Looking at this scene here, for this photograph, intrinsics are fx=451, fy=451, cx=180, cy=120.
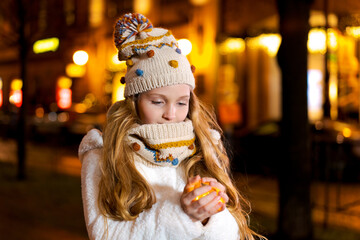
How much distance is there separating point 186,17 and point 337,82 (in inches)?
262

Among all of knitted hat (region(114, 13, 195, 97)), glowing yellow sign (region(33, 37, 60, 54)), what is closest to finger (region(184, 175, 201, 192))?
knitted hat (region(114, 13, 195, 97))

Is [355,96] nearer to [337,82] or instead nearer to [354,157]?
[337,82]

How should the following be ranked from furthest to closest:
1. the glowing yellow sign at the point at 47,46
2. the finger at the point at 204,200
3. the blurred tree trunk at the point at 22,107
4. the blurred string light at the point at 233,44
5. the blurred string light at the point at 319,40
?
the blurred string light at the point at 233,44
the glowing yellow sign at the point at 47,46
the blurred string light at the point at 319,40
the blurred tree trunk at the point at 22,107
the finger at the point at 204,200

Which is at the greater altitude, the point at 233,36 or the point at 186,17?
the point at 186,17

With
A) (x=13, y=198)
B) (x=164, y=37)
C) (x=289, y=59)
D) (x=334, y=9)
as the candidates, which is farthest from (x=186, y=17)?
(x=164, y=37)

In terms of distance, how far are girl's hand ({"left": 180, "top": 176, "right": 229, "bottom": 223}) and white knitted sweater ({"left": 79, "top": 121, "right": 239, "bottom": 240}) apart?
0.04 m

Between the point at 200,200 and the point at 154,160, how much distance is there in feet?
1.08

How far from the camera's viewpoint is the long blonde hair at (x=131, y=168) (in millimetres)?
1812

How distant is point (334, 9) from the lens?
1377 cm

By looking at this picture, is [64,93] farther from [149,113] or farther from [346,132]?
[149,113]

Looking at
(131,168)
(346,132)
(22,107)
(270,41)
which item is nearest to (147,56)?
(131,168)

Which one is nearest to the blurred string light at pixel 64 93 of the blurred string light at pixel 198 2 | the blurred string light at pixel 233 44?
the blurred string light at pixel 198 2

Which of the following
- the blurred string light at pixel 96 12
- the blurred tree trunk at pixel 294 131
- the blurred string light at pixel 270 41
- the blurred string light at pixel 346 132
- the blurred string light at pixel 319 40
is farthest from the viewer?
the blurred string light at pixel 96 12

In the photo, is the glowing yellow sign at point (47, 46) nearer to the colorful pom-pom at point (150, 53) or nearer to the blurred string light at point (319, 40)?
the blurred string light at point (319, 40)
